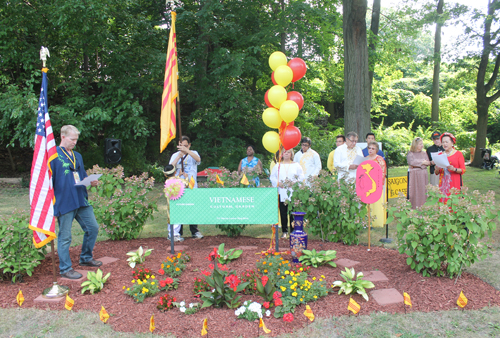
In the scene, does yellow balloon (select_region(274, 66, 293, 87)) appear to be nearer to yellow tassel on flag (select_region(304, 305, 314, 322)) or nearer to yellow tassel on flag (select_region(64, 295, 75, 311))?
yellow tassel on flag (select_region(304, 305, 314, 322))

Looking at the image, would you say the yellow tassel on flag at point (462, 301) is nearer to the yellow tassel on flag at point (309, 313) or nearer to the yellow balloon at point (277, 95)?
the yellow tassel on flag at point (309, 313)

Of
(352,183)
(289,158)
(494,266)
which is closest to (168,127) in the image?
(289,158)

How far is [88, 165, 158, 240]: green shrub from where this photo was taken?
18.2 ft

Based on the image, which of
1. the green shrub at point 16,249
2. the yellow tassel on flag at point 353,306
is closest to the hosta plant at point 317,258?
the yellow tassel on flag at point 353,306

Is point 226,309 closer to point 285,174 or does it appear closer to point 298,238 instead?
point 298,238

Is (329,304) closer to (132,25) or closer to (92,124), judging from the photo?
(92,124)

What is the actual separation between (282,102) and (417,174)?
125 inches

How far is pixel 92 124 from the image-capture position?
12.5 meters

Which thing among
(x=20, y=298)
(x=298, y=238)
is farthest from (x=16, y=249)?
(x=298, y=238)

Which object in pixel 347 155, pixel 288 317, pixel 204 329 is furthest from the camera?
pixel 347 155

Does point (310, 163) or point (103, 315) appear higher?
point (310, 163)

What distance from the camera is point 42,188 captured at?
12.5 ft

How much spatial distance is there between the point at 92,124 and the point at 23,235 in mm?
9169

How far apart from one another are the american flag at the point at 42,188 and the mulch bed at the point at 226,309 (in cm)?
74
